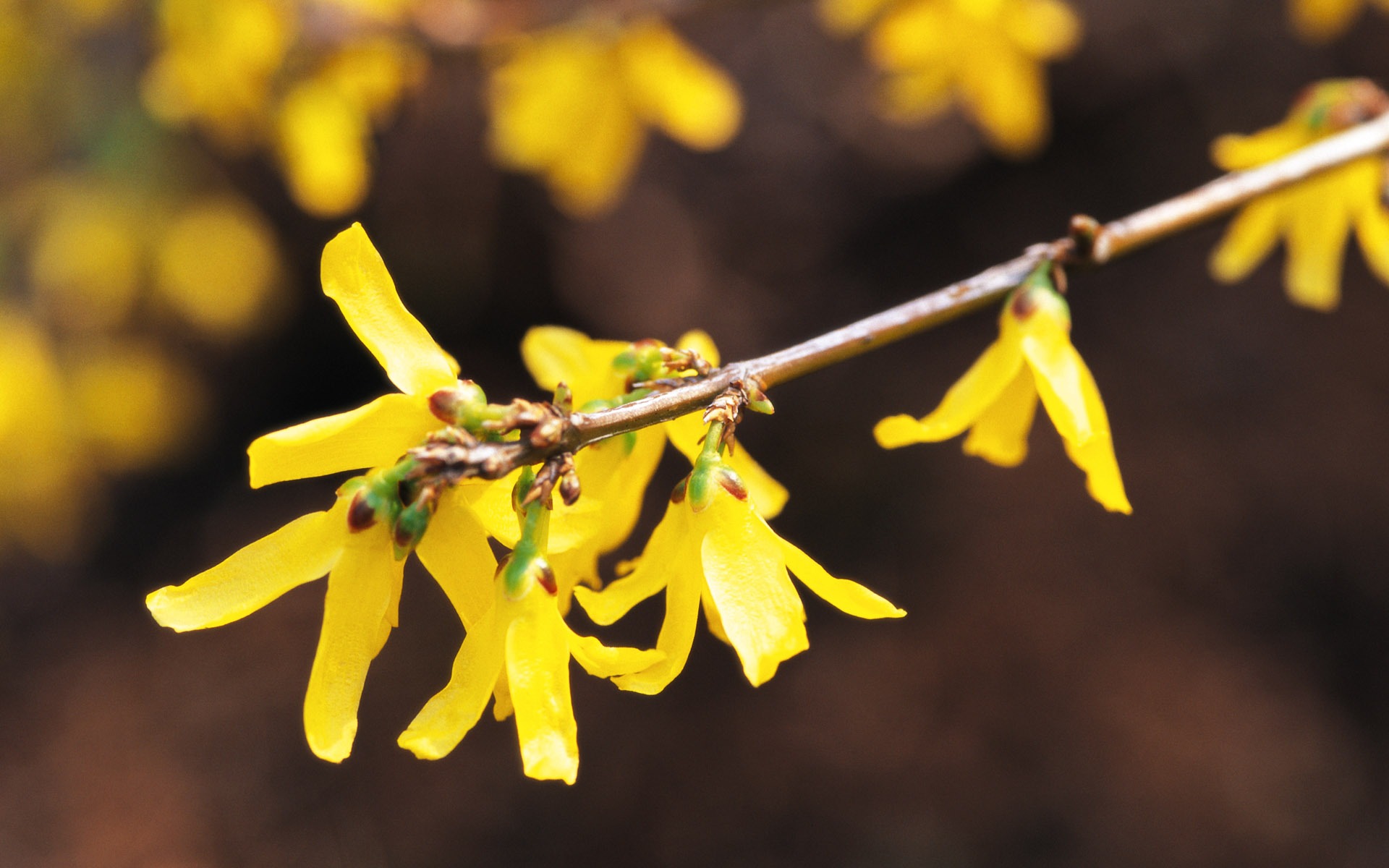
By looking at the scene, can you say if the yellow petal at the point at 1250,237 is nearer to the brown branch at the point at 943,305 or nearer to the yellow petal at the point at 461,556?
the brown branch at the point at 943,305

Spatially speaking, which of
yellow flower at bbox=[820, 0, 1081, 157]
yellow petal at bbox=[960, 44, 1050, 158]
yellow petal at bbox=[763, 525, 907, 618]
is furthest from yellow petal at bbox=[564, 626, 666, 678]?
yellow petal at bbox=[960, 44, 1050, 158]

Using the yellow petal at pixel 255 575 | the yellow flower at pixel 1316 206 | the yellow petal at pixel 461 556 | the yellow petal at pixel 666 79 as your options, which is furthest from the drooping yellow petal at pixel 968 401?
the yellow petal at pixel 666 79

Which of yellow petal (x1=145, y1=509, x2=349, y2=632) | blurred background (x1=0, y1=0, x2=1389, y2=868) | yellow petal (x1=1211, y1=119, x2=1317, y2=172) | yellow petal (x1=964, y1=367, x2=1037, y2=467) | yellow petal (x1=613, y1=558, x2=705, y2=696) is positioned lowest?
blurred background (x1=0, y1=0, x2=1389, y2=868)

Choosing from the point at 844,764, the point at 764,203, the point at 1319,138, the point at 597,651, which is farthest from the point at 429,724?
the point at 764,203

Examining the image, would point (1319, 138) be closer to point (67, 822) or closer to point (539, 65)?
point (539, 65)

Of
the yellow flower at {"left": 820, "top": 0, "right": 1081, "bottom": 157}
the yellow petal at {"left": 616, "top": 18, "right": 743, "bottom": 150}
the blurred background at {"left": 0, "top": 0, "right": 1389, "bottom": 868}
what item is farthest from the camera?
the blurred background at {"left": 0, "top": 0, "right": 1389, "bottom": 868}

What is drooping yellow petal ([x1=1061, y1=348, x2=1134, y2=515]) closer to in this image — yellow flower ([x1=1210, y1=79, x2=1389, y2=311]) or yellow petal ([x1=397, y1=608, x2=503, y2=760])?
yellow petal ([x1=397, y1=608, x2=503, y2=760])
